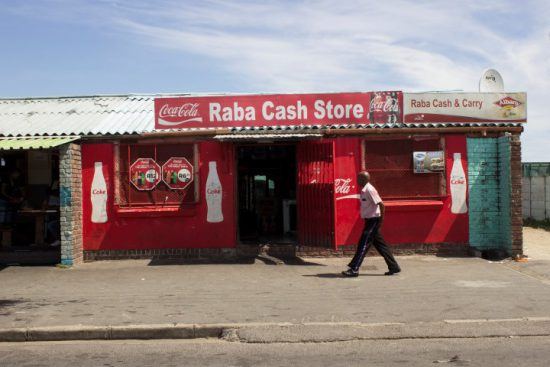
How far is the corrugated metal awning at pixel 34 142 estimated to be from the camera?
410 inches

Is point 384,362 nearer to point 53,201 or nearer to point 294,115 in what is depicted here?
point 294,115

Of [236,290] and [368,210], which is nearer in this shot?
[236,290]

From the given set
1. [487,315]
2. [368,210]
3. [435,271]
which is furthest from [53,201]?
[487,315]

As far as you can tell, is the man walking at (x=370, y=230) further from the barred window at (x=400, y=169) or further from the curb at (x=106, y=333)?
the curb at (x=106, y=333)

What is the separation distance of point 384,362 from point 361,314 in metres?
1.66

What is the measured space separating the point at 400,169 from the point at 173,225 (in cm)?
499

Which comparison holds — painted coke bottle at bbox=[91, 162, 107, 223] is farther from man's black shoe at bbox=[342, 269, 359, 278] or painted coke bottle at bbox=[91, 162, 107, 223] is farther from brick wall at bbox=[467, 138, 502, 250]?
brick wall at bbox=[467, 138, 502, 250]

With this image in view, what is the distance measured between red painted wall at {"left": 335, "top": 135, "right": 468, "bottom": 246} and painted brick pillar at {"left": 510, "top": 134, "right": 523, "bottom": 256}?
0.94 metres

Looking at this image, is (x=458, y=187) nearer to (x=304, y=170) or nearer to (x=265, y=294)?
(x=304, y=170)

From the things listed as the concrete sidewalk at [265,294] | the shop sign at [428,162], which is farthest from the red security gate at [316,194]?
the shop sign at [428,162]

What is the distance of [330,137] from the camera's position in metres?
11.4

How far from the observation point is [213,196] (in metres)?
11.5

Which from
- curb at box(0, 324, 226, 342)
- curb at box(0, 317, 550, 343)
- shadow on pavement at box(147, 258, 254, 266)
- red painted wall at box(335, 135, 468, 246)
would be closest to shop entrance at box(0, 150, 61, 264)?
shadow on pavement at box(147, 258, 254, 266)

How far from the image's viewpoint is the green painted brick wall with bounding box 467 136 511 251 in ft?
37.4
